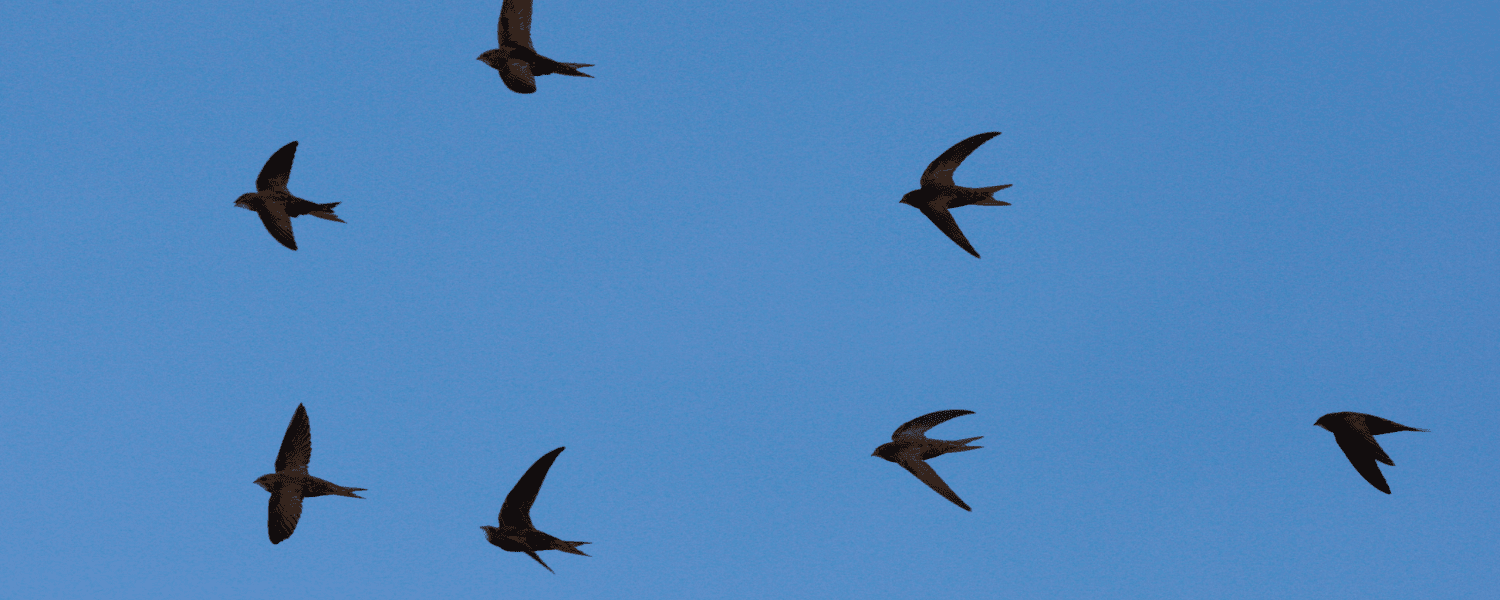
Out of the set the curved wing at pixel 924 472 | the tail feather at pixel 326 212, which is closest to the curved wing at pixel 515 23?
the tail feather at pixel 326 212

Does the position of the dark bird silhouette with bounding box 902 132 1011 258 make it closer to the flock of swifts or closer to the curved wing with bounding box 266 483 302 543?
the flock of swifts

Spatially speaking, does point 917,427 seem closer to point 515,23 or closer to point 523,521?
point 523,521

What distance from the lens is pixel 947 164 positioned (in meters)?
14.9

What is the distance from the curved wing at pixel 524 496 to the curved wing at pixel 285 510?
10.0ft

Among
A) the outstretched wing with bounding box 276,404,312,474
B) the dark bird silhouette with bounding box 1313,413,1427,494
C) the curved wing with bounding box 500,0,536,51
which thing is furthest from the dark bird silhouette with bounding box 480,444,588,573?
the dark bird silhouette with bounding box 1313,413,1427,494

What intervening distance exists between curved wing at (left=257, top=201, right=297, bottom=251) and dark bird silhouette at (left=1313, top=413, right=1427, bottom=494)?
14101 mm

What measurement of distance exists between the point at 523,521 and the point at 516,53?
6.39m

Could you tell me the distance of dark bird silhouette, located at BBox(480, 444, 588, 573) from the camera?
13.0 meters

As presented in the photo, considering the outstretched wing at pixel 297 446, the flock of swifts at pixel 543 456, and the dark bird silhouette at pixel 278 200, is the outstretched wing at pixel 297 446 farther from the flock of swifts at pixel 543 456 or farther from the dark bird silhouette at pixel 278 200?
the dark bird silhouette at pixel 278 200

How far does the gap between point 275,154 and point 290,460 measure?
14.1ft

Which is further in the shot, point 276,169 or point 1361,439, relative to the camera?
point 276,169

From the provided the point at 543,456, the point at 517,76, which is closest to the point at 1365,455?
the point at 543,456

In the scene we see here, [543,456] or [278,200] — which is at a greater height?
[278,200]

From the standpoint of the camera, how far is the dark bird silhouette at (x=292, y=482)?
13.9 m
